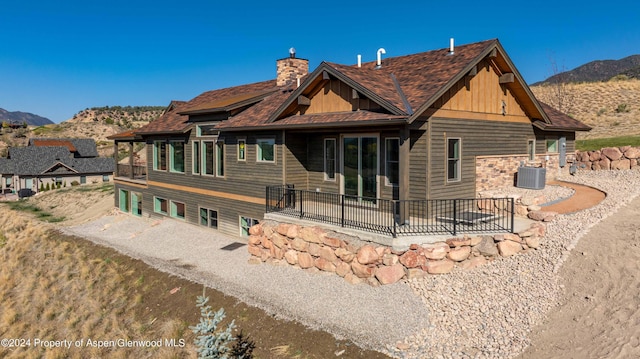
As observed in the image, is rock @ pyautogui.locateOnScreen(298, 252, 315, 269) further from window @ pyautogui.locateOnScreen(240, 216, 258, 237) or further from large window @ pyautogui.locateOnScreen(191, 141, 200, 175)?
large window @ pyautogui.locateOnScreen(191, 141, 200, 175)

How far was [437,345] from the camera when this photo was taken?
857 cm

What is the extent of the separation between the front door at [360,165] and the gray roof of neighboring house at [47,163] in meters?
43.1

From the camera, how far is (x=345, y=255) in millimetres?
12000

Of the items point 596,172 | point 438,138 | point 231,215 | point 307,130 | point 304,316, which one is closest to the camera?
point 304,316

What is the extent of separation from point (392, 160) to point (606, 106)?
4699 centimetres

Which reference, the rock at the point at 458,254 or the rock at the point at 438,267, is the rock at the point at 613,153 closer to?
the rock at the point at 458,254

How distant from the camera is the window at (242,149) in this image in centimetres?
1783

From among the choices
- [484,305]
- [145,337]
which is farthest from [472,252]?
[145,337]

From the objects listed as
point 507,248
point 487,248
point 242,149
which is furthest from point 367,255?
point 242,149

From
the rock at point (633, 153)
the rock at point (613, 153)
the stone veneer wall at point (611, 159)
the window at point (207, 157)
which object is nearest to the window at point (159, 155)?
the window at point (207, 157)

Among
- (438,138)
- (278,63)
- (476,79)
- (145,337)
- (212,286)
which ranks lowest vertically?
(145,337)

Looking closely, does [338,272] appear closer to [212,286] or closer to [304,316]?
[304,316]

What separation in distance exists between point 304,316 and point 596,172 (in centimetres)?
1796

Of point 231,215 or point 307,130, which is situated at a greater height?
point 307,130
